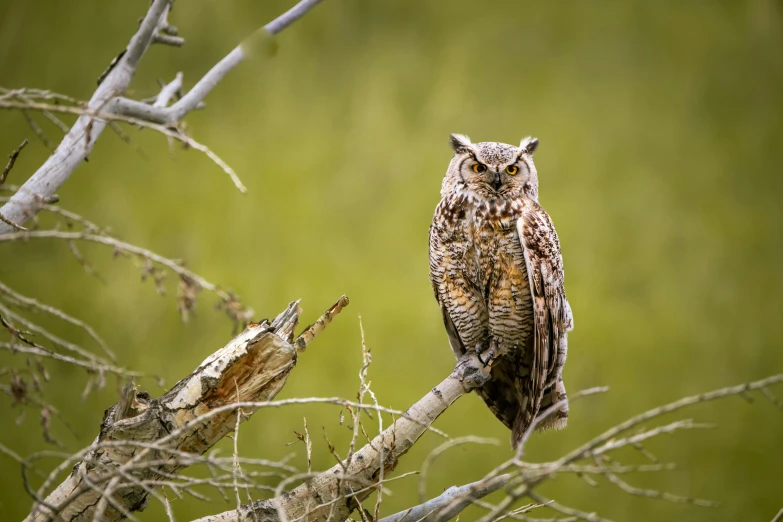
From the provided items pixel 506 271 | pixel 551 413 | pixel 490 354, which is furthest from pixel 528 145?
pixel 551 413

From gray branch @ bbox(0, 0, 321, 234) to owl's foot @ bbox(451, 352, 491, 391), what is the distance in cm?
96

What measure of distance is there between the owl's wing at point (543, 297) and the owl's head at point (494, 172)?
0.08 m

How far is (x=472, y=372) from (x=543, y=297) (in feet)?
0.92

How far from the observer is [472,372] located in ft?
6.26

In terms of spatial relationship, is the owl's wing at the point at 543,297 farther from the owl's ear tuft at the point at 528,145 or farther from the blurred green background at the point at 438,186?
the blurred green background at the point at 438,186

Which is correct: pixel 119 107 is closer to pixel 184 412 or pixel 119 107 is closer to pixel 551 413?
pixel 184 412

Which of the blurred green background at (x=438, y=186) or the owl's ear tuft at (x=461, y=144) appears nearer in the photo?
the owl's ear tuft at (x=461, y=144)

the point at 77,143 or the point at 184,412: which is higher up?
the point at 77,143

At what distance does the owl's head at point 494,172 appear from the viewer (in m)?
1.95

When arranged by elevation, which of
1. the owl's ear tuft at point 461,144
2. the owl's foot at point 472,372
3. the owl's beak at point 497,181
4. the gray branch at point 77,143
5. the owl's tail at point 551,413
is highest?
the gray branch at point 77,143

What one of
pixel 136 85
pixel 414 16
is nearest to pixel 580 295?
pixel 414 16

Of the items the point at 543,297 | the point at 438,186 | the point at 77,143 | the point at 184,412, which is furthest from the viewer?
the point at 438,186

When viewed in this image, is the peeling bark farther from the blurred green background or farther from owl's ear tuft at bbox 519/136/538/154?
the blurred green background

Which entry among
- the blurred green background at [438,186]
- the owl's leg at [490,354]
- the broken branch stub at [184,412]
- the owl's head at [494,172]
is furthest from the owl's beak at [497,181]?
the blurred green background at [438,186]
